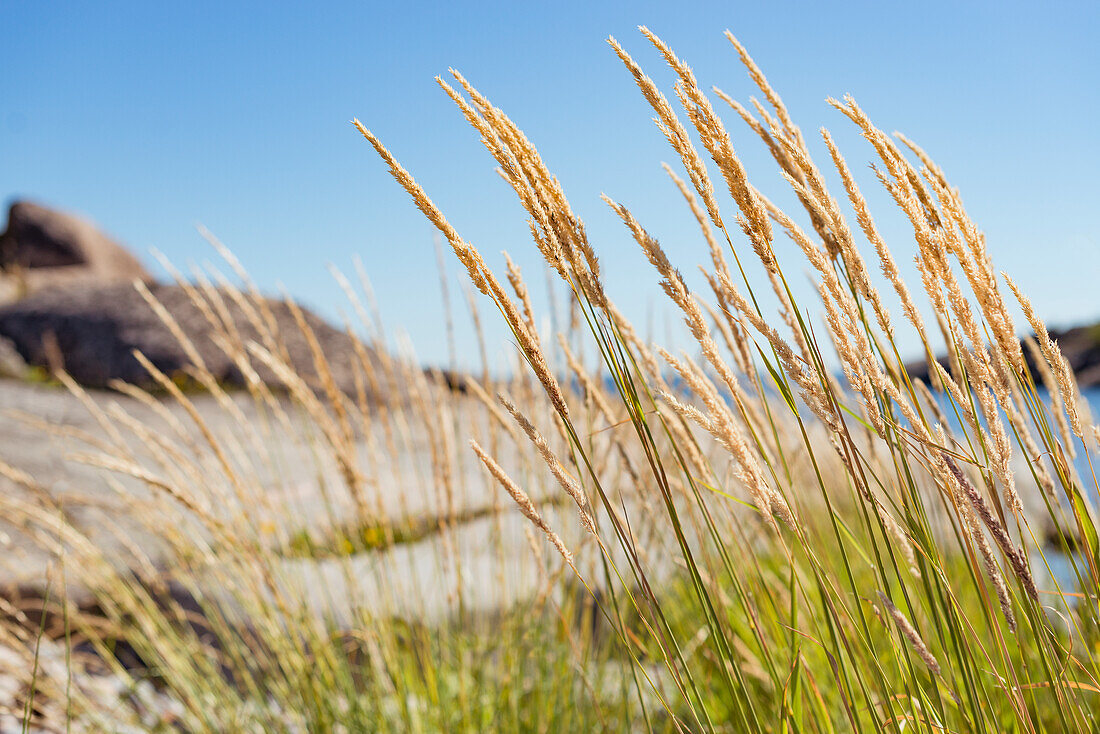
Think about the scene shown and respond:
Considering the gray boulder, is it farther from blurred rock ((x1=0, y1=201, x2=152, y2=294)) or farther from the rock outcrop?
the rock outcrop

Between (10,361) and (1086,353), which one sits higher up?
(10,361)

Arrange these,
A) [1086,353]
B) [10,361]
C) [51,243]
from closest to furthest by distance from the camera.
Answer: [10,361] → [51,243] → [1086,353]

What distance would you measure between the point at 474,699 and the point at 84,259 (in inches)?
500

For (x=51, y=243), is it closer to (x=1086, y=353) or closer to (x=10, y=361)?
(x=10, y=361)

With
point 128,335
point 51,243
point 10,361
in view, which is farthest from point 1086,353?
point 51,243

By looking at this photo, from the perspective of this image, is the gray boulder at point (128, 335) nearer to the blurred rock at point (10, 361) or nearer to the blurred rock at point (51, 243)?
the blurred rock at point (10, 361)

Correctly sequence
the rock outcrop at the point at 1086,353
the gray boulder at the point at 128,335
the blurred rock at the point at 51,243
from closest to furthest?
the gray boulder at the point at 128,335 < the blurred rock at the point at 51,243 < the rock outcrop at the point at 1086,353

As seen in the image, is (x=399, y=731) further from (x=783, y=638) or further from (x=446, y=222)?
(x=446, y=222)

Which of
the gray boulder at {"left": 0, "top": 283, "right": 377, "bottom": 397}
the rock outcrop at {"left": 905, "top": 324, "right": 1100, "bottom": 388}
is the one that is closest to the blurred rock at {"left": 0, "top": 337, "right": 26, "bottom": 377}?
the gray boulder at {"left": 0, "top": 283, "right": 377, "bottom": 397}

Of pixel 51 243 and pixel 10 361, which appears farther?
pixel 51 243

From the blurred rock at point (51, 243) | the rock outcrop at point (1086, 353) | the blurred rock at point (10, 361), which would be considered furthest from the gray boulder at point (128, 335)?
the rock outcrop at point (1086, 353)

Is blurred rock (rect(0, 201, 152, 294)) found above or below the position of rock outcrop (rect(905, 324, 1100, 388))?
above

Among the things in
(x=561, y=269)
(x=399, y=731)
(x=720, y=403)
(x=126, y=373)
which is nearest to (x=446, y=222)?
(x=561, y=269)

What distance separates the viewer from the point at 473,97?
0.62m
